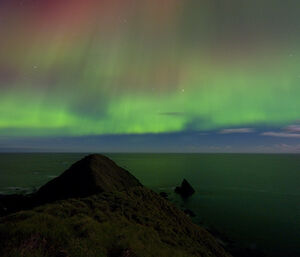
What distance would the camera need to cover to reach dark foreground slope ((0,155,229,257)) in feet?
43.8

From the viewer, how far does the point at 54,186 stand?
54.1m

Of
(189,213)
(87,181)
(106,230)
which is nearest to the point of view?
(106,230)

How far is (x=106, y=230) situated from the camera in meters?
17.7

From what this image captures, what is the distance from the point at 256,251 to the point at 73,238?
35.4 meters

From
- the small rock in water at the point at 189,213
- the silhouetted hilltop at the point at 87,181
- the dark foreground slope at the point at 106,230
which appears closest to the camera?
the dark foreground slope at the point at 106,230

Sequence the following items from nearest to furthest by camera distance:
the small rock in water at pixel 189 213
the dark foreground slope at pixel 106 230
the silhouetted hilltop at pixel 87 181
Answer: the dark foreground slope at pixel 106 230 < the silhouetted hilltop at pixel 87 181 < the small rock in water at pixel 189 213

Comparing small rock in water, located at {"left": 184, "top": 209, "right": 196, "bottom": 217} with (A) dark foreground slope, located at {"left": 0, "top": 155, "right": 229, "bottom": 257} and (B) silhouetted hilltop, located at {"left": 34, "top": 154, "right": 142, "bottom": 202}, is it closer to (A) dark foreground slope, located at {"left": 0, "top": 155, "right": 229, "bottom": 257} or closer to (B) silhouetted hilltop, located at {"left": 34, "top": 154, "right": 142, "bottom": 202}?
(B) silhouetted hilltop, located at {"left": 34, "top": 154, "right": 142, "bottom": 202}

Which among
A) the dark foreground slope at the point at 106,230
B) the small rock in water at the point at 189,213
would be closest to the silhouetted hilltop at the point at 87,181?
the dark foreground slope at the point at 106,230

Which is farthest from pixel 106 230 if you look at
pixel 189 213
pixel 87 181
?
pixel 189 213

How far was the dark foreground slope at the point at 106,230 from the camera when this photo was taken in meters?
13.4

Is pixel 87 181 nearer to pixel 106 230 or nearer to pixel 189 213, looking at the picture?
pixel 189 213

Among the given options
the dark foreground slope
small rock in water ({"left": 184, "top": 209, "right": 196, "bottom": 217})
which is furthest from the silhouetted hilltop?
small rock in water ({"left": 184, "top": 209, "right": 196, "bottom": 217})

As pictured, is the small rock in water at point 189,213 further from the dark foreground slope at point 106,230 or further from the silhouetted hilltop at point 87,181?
the dark foreground slope at point 106,230

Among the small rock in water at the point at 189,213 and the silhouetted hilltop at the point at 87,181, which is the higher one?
the silhouetted hilltop at the point at 87,181
